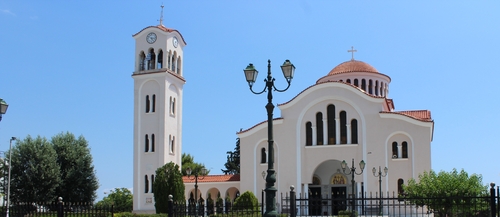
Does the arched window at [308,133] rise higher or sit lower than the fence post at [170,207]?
higher

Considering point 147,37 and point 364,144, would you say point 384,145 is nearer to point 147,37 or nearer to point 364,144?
point 364,144

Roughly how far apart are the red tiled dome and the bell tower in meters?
12.3

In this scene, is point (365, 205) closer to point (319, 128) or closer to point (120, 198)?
point (319, 128)

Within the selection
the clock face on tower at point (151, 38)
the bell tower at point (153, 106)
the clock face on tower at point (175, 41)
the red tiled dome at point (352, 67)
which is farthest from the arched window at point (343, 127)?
the clock face on tower at point (151, 38)

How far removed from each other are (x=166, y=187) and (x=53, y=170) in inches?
434

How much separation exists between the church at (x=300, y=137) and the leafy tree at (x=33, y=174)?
5958mm

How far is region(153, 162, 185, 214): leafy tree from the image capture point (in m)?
32.0

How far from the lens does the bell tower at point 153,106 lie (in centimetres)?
3816

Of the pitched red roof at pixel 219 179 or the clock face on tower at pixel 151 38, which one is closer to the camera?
the clock face on tower at pixel 151 38

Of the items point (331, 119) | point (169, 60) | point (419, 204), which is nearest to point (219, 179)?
point (169, 60)

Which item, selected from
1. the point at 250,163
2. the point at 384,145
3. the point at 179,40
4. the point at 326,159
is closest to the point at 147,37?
the point at 179,40

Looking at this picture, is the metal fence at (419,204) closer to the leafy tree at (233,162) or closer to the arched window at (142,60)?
the arched window at (142,60)

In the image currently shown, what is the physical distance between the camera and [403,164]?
34.5 metres

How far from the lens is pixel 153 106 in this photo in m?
39.1
